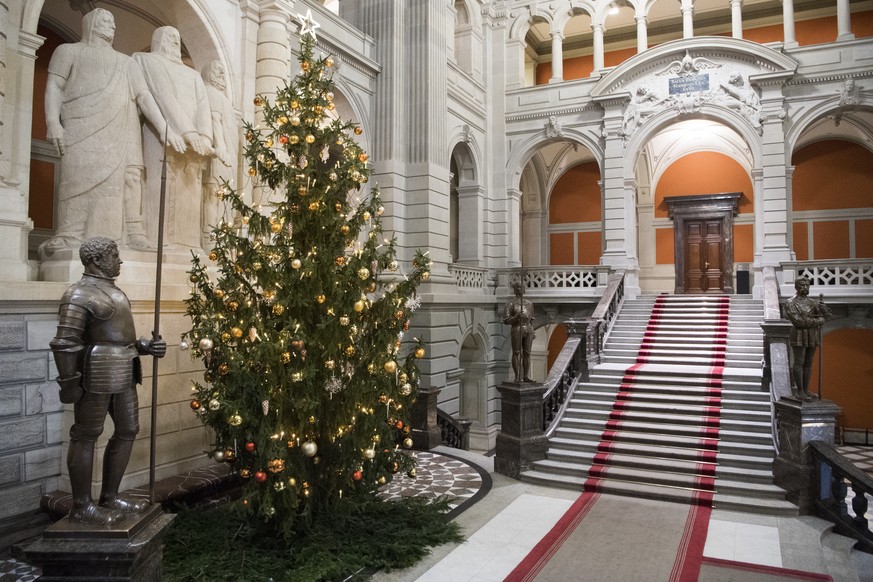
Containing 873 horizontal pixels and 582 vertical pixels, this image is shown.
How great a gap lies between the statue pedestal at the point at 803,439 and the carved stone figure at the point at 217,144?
776 cm

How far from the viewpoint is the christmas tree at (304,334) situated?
4961 mm

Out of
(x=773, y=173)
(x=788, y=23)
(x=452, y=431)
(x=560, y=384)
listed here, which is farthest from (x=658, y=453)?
(x=788, y=23)

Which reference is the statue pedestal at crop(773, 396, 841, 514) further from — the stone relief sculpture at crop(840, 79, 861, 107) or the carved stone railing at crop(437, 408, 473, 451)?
the stone relief sculpture at crop(840, 79, 861, 107)

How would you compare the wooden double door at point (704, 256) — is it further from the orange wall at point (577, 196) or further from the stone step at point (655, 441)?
the stone step at point (655, 441)

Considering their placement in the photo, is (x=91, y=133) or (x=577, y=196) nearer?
(x=91, y=133)

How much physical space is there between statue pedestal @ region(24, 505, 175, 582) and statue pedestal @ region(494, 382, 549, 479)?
576 cm

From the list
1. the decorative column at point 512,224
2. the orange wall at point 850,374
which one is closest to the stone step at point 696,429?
the decorative column at point 512,224

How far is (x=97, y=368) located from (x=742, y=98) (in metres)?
15.8

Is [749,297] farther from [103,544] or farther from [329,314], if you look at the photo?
[103,544]

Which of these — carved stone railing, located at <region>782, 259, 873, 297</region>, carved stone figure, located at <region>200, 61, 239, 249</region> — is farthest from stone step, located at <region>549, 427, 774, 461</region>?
carved stone railing, located at <region>782, 259, 873, 297</region>

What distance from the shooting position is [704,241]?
19.7 metres

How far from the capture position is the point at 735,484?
7.70m

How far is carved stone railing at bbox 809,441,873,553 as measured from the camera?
620 cm

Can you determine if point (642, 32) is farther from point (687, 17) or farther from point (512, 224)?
point (512, 224)
